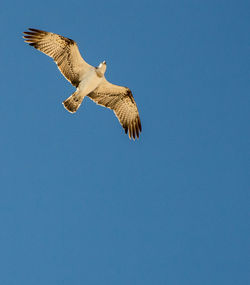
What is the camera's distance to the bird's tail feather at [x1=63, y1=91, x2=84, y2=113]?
694 inches

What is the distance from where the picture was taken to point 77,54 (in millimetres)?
17516

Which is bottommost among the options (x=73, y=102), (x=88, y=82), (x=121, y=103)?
(x=73, y=102)

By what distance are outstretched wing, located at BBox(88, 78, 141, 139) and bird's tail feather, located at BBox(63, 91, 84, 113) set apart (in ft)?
2.69

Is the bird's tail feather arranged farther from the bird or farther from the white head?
the white head

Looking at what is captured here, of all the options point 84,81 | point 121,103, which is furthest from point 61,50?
point 121,103

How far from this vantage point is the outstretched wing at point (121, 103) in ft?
60.7

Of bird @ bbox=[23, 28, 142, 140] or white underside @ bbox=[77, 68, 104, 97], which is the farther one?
white underside @ bbox=[77, 68, 104, 97]

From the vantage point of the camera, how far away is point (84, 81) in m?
17.9

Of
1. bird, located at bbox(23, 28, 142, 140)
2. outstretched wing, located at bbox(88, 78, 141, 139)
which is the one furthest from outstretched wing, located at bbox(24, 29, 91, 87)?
outstretched wing, located at bbox(88, 78, 141, 139)

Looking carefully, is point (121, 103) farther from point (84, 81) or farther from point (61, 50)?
point (61, 50)

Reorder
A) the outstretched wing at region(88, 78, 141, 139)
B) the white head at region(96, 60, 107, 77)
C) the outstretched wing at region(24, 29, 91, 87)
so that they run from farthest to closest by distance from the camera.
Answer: the outstretched wing at region(88, 78, 141, 139), the white head at region(96, 60, 107, 77), the outstretched wing at region(24, 29, 91, 87)

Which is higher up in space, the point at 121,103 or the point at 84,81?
the point at 121,103

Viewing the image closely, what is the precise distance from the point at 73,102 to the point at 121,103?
173 centimetres

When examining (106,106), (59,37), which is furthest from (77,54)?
(106,106)
